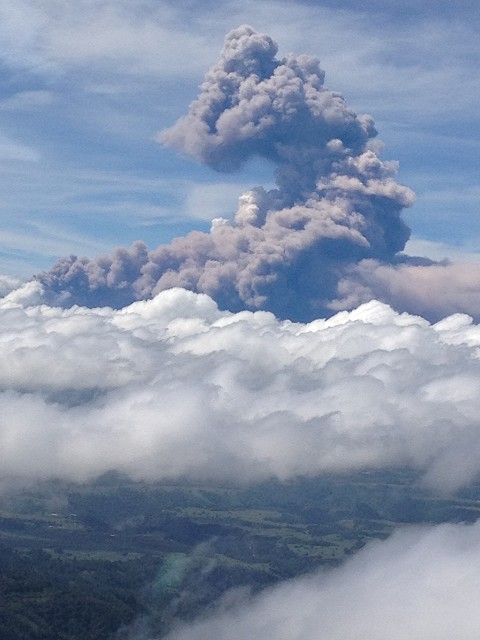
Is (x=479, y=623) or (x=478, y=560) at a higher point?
(x=478, y=560)

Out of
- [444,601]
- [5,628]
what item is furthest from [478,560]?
[5,628]

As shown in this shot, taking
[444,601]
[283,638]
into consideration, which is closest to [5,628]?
[283,638]

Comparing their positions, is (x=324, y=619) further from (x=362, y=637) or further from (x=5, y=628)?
(x=5, y=628)

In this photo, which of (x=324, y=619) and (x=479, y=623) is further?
(x=324, y=619)

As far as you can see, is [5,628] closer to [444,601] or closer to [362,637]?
[362,637]

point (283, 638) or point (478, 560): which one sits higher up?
point (478, 560)

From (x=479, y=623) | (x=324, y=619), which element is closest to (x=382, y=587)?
(x=324, y=619)

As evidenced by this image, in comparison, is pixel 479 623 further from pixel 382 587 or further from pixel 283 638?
pixel 283 638

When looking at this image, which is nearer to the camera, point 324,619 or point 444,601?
point 444,601
